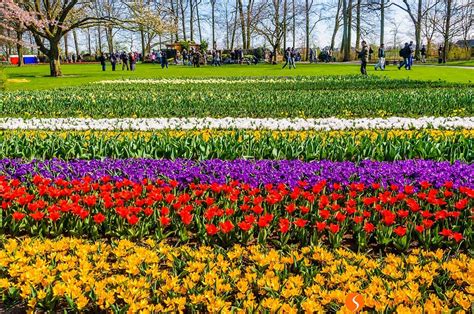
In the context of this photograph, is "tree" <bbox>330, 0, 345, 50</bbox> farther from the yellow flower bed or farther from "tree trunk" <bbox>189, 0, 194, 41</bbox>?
the yellow flower bed

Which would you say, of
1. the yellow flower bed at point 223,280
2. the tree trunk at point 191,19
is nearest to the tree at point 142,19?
the yellow flower bed at point 223,280

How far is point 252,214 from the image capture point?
4.44 m

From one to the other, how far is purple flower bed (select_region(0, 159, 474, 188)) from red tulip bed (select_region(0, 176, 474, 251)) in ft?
0.59

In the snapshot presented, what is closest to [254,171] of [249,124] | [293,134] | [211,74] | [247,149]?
[247,149]

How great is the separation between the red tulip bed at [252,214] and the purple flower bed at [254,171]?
179 mm

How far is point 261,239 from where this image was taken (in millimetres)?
4238

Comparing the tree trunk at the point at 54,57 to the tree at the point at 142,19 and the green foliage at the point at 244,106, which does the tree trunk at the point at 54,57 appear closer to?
the tree at the point at 142,19

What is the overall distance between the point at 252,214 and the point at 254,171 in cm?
132

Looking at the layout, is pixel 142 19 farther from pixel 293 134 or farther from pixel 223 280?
pixel 223 280

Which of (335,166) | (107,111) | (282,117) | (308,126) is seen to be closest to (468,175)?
(335,166)

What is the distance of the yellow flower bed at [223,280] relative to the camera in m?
3.07

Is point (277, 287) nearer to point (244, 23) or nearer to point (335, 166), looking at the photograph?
point (335, 166)

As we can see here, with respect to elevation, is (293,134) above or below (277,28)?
below

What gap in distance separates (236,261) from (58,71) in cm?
3008
